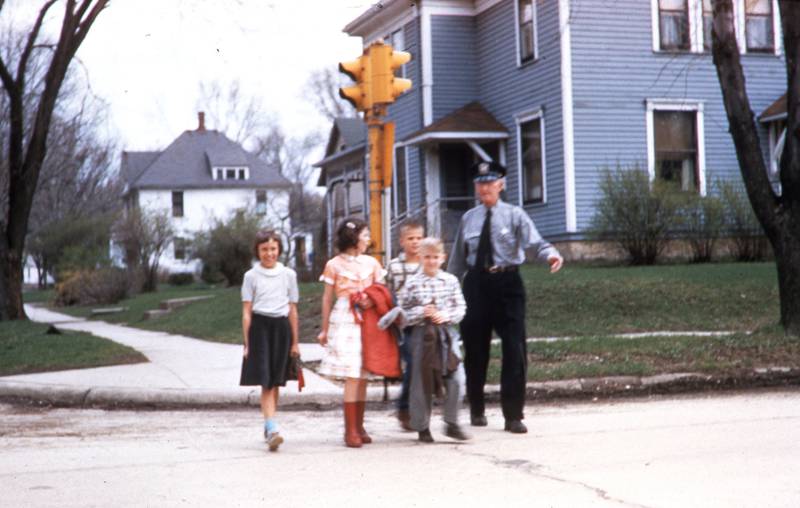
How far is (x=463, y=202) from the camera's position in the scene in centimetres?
2928

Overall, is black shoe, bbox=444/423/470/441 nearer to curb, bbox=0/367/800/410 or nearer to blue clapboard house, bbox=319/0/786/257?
curb, bbox=0/367/800/410

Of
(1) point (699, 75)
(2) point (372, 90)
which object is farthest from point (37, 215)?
(2) point (372, 90)

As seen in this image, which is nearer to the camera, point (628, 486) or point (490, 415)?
point (628, 486)

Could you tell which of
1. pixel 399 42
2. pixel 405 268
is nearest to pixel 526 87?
pixel 399 42

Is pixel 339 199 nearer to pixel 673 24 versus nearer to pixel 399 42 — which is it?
pixel 399 42

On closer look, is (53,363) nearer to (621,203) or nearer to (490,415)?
(490,415)

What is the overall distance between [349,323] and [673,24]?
19.5 meters

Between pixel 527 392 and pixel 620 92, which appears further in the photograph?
pixel 620 92

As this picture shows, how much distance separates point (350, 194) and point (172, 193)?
38.4m

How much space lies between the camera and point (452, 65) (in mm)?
28750

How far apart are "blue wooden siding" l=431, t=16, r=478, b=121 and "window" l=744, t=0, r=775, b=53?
257 inches

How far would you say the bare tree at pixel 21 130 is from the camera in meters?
20.9

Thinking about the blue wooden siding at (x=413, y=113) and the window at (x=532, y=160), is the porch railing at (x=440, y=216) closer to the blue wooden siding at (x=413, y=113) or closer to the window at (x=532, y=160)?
the blue wooden siding at (x=413, y=113)

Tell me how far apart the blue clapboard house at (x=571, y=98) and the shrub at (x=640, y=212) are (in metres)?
0.68
